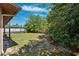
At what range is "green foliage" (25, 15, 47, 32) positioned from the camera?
7.16 feet

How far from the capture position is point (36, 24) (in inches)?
86.7

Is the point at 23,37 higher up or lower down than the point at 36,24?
lower down

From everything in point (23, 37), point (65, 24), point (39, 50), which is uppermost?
point (65, 24)

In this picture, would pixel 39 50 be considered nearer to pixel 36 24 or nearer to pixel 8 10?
pixel 36 24

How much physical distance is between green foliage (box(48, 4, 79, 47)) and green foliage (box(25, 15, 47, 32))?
2.4 inches

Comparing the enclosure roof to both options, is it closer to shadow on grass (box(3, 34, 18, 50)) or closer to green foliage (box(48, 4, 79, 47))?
shadow on grass (box(3, 34, 18, 50))

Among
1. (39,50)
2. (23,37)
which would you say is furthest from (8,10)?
(39,50)

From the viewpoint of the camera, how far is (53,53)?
7.13 ft

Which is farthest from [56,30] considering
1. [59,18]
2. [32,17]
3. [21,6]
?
[21,6]

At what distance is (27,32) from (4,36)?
24 cm

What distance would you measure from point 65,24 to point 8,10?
60cm

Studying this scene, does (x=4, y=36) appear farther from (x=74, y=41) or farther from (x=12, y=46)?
(x=74, y=41)

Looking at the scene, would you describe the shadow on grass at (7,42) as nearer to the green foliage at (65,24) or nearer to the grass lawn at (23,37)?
the grass lawn at (23,37)

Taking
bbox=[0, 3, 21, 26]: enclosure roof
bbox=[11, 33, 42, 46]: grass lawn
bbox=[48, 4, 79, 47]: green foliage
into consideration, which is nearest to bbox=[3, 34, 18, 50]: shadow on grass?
bbox=[11, 33, 42, 46]: grass lawn
